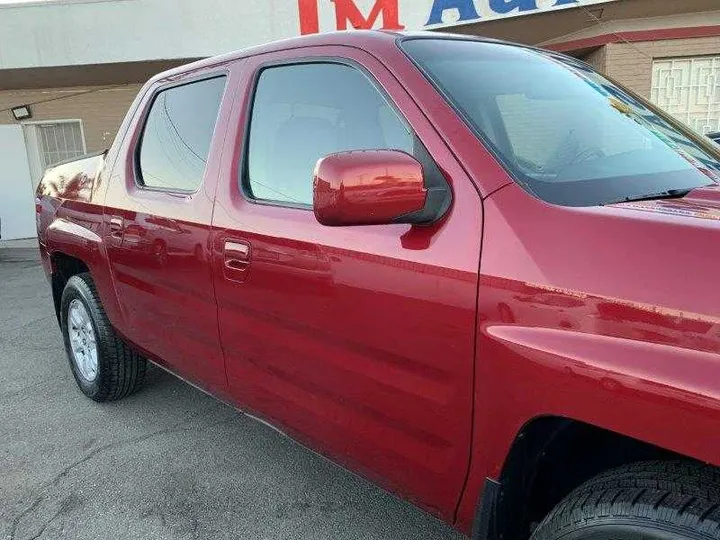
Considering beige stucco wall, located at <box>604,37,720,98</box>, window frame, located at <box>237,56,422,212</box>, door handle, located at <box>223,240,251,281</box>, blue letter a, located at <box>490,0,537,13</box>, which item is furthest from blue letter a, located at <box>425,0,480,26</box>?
door handle, located at <box>223,240,251,281</box>

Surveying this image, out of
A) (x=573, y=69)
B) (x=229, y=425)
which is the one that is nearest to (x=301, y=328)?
(x=573, y=69)

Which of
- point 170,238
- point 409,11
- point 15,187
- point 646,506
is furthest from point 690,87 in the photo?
point 15,187

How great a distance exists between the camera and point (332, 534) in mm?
2430

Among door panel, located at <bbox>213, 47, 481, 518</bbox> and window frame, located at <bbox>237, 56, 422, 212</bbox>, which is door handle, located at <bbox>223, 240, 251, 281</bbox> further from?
window frame, located at <bbox>237, 56, 422, 212</bbox>

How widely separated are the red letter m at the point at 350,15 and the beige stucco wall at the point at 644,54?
3.15 metres

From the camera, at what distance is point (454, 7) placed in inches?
344

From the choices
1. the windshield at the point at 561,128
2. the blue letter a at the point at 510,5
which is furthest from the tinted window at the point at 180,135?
the blue letter a at the point at 510,5

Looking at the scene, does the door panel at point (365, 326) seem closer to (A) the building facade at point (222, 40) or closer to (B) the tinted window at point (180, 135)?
(B) the tinted window at point (180, 135)

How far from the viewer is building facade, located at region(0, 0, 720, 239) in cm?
862

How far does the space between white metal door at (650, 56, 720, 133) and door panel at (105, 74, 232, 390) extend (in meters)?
8.30

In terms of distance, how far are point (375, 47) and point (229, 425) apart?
2.28 metres

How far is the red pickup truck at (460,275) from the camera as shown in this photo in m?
1.25

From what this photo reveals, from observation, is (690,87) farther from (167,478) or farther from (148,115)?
(167,478)

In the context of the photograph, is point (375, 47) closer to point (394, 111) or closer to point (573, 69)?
point (394, 111)
